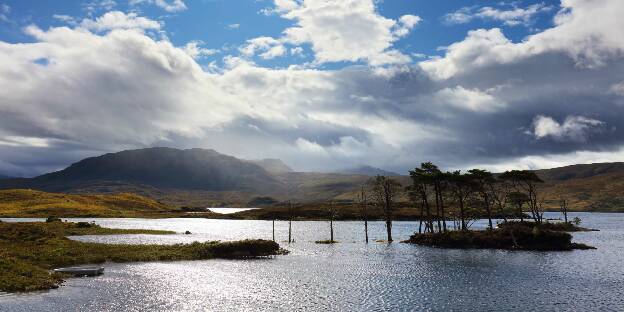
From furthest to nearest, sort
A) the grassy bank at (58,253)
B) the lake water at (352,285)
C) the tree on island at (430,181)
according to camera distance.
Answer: the tree on island at (430,181) → the grassy bank at (58,253) → the lake water at (352,285)

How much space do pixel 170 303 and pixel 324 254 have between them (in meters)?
60.1

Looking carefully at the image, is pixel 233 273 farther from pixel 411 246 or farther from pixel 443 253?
pixel 411 246

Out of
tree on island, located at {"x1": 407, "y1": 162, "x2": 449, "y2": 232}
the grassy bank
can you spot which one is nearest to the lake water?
the grassy bank

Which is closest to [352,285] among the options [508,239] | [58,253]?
[58,253]

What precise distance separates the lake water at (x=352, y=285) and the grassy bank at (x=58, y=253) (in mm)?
5194

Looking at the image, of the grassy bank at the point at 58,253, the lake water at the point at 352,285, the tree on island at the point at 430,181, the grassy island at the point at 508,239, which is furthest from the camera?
the tree on island at the point at 430,181

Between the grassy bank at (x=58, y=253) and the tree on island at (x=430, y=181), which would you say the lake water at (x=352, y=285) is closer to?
the grassy bank at (x=58, y=253)

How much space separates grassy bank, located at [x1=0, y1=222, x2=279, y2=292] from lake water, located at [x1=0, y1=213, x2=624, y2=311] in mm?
5194

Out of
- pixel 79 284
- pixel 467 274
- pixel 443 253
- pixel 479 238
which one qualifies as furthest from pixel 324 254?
pixel 79 284

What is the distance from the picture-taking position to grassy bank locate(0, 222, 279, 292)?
6103 centimetres

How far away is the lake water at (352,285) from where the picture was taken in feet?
173

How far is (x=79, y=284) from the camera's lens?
63.1 meters

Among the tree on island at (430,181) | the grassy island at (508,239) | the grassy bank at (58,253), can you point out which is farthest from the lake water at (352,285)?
the tree on island at (430,181)

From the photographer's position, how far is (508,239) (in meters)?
124
